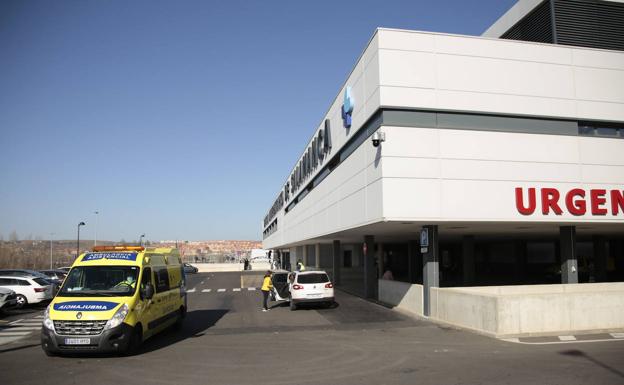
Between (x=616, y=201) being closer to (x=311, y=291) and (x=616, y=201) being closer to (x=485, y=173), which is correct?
(x=485, y=173)

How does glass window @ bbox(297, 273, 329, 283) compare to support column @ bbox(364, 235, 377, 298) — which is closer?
glass window @ bbox(297, 273, 329, 283)

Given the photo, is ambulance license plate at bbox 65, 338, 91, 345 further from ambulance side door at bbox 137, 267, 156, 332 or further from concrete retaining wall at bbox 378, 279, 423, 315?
concrete retaining wall at bbox 378, 279, 423, 315

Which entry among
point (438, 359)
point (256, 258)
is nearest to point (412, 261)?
point (438, 359)

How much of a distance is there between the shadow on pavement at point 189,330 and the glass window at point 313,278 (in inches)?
144

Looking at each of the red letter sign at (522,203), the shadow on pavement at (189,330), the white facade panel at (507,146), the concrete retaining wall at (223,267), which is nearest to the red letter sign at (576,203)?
the white facade panel at (507,146)

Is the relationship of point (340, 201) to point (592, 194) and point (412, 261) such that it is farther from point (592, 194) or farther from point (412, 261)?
point (412, 261)

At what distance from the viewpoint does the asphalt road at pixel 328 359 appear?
9.69 m

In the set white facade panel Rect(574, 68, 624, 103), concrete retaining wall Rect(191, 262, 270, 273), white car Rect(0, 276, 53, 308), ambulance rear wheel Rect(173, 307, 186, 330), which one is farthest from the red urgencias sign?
concrete retaining wall Rect(191, 262, 270, 273)

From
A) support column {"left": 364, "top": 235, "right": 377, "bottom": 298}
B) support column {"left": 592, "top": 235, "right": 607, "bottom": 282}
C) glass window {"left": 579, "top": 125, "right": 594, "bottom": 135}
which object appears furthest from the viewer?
support column {"left": 592, "top": 235, "right": 607, "bottom": 282}

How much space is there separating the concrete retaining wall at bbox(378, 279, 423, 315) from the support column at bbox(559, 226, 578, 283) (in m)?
6.69

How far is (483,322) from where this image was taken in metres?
15.0

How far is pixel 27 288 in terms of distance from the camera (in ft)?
81.7

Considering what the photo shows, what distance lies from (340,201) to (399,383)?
17502 millimetres

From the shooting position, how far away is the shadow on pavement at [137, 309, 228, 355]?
14102mm
